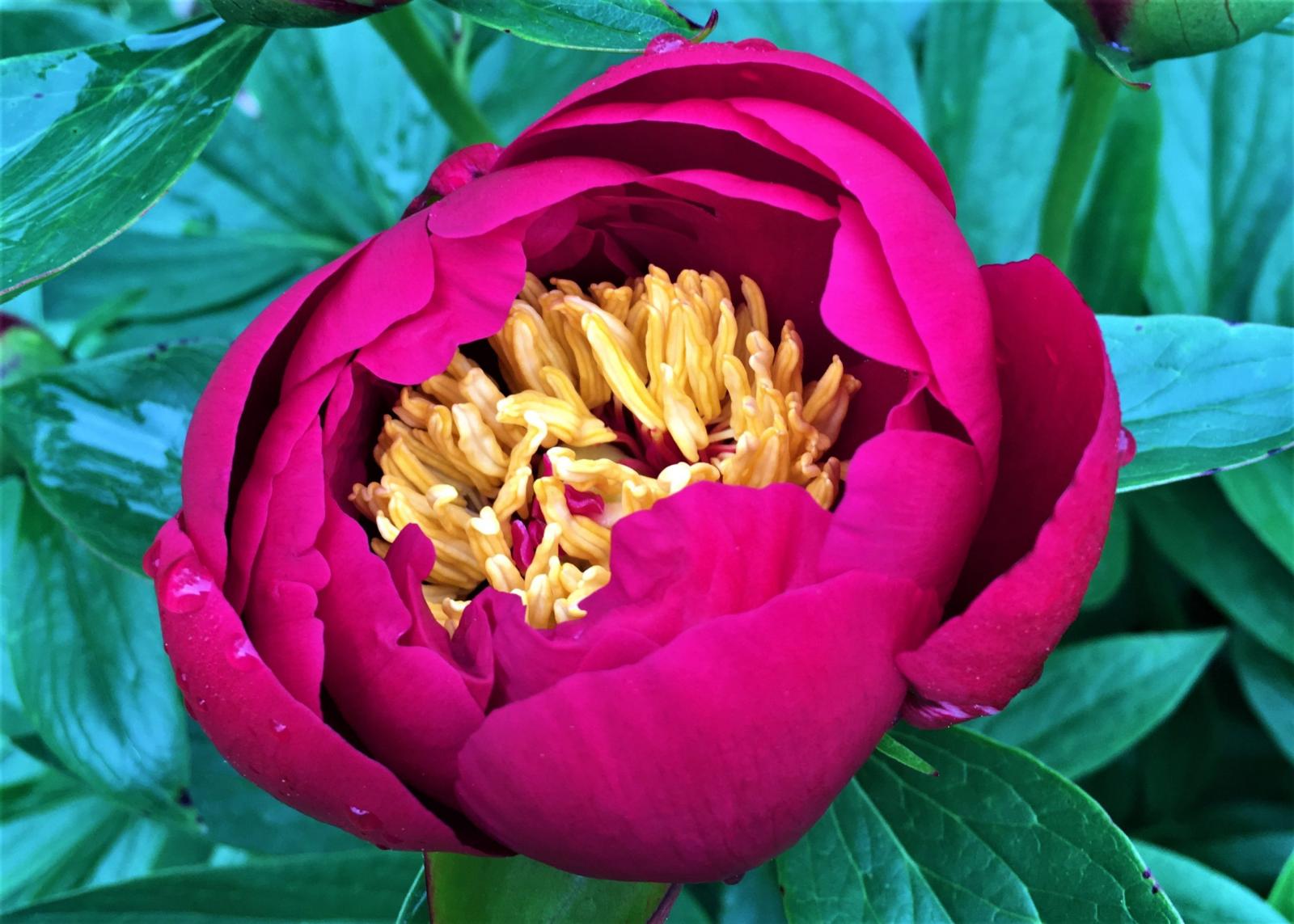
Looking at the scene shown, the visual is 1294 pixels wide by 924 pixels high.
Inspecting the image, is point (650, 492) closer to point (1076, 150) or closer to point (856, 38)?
point (1076, 150)

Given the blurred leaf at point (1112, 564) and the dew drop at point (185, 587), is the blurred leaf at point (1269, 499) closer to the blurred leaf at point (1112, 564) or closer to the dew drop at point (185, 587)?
the blurred leaf at point (1112, 564)

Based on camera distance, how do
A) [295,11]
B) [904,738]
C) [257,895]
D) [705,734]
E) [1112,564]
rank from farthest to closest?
[1112,564] < [257,895] < [904,738] < [295,11] < [705,734]

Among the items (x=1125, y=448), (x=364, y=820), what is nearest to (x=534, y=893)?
(x=364, y=820)

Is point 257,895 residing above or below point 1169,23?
below

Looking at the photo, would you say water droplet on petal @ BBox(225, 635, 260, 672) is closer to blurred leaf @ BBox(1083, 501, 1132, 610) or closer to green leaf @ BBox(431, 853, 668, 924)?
green leaf @ BBox(431, 853, 668, 924)

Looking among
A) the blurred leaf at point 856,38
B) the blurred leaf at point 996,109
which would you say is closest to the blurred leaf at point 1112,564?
the blurred leaf at point 996,109

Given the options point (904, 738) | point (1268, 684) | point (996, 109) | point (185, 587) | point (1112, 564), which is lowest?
point (1268, 684)

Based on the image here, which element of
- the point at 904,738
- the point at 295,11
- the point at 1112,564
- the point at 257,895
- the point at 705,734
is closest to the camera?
the point at 705,734

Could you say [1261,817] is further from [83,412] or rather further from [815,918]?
[83,412]
